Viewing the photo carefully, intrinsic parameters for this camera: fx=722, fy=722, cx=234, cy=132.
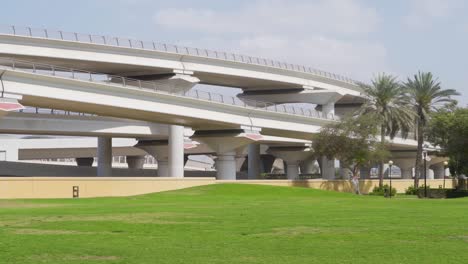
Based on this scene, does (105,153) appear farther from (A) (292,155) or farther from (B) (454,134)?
(B) (454,134)

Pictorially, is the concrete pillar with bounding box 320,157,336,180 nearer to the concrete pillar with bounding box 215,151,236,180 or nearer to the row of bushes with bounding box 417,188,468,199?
the concrete pillar with bounding box 215,151,236,180

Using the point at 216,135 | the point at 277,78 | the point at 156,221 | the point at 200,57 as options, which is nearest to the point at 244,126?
the point at 216,135

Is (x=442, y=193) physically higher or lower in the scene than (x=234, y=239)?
lower

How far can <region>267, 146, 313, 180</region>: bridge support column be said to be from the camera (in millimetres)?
99081

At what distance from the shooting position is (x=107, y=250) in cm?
1382

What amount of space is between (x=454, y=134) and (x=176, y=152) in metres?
25.2

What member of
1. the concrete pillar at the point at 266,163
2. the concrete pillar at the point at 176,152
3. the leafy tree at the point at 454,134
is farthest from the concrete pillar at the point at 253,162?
the concrete pillar at the point at 266,163

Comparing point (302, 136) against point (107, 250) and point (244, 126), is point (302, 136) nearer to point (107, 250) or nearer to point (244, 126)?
point (244, 126)

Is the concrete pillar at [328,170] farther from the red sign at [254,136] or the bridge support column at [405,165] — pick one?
the bridge support column at [405,165]

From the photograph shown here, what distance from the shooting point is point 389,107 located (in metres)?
74.6

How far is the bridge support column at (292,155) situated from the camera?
99.1 m

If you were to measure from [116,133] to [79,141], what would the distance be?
38115mm

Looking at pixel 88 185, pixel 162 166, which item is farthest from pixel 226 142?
pixel 88 185

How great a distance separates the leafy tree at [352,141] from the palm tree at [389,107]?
387 centimetres
